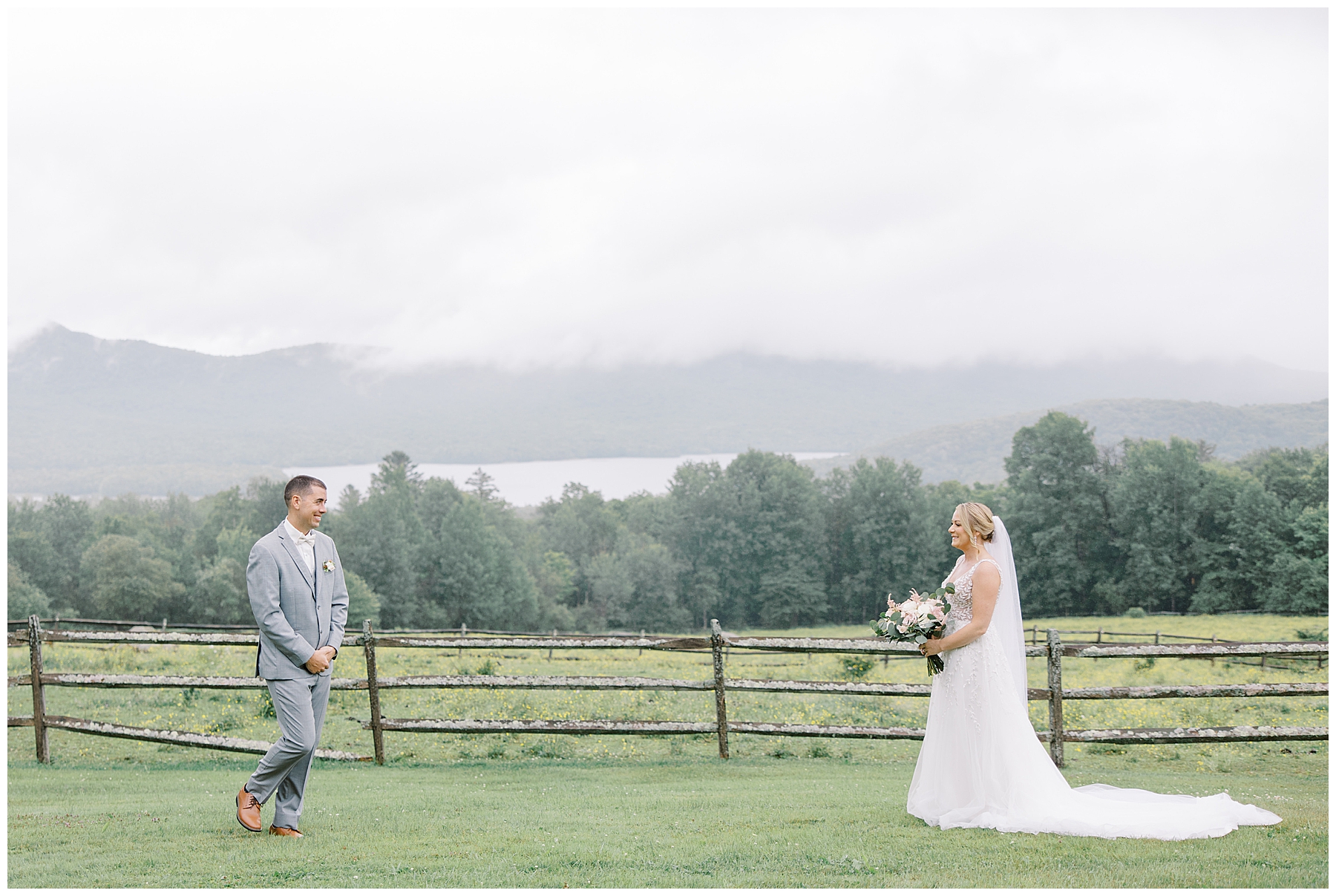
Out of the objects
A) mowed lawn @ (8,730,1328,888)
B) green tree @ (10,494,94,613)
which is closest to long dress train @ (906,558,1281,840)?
mowed lawn @ (8,730,1328,888)

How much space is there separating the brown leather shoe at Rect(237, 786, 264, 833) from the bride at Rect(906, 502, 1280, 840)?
13.1ft

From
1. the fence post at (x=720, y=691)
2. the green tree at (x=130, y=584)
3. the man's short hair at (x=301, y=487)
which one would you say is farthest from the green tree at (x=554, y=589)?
the man's short hair at (x=301, y=487)

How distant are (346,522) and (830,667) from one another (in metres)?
47.7

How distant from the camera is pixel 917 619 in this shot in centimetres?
648

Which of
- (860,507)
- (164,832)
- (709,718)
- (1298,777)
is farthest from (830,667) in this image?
(860,507)

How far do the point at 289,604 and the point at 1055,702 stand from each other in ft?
24.5

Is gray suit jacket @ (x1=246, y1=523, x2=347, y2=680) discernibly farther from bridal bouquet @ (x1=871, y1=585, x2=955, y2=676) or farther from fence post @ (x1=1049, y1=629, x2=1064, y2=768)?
fence post @ (x1=1049, y1=629, x2=1064, y2=768)

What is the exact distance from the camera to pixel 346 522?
6925cm

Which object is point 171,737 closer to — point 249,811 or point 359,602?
point 249,811

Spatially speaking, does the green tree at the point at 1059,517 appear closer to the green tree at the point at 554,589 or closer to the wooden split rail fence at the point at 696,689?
the green tree at the point at 554,589

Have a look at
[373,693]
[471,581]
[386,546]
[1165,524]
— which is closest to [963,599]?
[373,693]

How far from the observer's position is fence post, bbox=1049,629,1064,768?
9.95 m

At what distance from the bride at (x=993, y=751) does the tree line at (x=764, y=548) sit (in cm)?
5496

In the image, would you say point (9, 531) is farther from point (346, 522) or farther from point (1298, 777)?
point (1298, 777)
